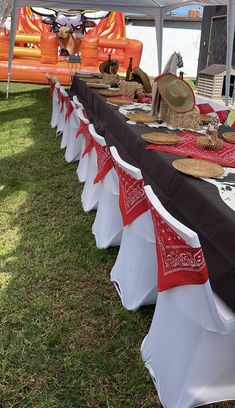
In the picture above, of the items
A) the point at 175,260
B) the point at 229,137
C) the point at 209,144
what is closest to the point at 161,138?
the point at 209,144

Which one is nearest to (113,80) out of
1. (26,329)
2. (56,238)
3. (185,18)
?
(56,238)

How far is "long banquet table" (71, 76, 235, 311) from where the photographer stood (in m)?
1.35

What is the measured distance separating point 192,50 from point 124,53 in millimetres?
5776

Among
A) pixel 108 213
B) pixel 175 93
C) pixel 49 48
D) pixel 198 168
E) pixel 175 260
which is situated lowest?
pixel 108 213

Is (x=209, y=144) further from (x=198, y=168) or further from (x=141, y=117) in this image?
(x=141, y=117)

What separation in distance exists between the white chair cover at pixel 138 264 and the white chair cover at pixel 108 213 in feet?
1.21

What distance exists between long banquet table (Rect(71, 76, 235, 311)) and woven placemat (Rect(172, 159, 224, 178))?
0.09ft

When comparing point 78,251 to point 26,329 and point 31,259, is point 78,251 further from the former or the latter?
point 26,329

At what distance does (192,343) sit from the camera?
1.26 m

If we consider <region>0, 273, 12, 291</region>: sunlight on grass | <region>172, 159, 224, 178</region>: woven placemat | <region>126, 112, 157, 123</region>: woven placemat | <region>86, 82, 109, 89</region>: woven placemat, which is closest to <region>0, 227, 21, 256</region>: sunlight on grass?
<region>0, 273, 12, 291</region>: sunlight on grass

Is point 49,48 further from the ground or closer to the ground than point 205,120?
further from the ground

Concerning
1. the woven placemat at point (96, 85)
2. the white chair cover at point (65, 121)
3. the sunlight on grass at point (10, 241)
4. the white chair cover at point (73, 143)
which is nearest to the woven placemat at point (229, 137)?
the sunlight on grass at point (10, 241)

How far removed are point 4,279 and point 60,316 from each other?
461mm

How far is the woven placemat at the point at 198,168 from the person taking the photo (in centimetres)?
171
